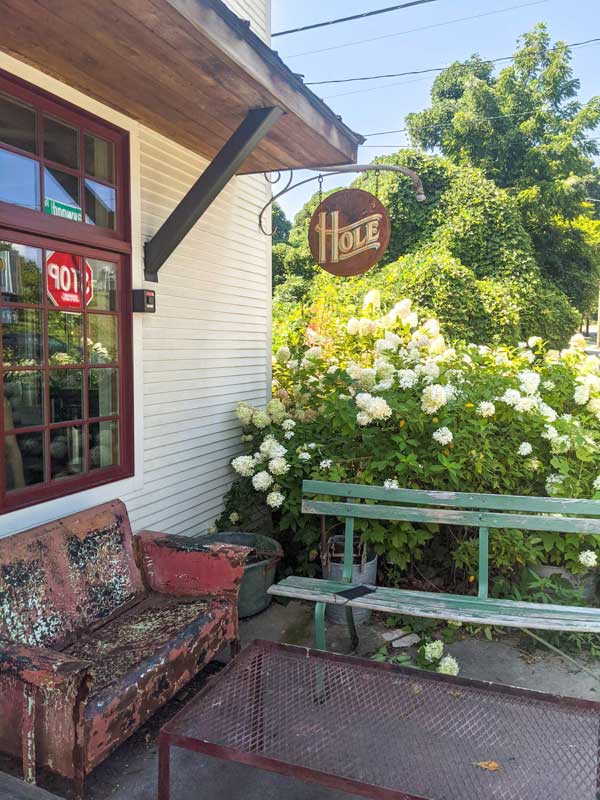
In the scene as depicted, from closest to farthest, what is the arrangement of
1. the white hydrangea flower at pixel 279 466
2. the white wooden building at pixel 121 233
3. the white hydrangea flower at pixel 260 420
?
the white wooden building at pixel 121 233, the white hydrangea flower at pixel 279 466, the white hydrangea flower at pixel 260 420

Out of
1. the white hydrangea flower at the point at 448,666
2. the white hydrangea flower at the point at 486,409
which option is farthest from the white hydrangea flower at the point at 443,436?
the white hydrangea flower at the point at 448,666

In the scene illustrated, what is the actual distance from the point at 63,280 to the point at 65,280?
0.01 metres

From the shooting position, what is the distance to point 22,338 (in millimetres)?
3012

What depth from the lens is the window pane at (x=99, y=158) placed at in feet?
11.2

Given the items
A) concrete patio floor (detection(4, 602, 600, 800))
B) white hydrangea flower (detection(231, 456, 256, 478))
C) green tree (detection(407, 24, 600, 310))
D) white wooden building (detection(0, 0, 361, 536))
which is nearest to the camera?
concrete patio floor (detection(4, 602, 600, 800))

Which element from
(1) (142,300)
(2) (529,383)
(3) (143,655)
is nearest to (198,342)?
(1) (142,300)

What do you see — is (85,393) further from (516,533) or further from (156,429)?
(516,533)

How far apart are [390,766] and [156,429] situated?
2.55 m

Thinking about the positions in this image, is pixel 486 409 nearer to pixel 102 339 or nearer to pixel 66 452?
pixel 102 339

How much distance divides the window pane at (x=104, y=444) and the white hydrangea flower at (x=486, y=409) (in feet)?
7.74

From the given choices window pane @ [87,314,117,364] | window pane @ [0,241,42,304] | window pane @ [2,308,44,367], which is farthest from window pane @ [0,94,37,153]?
window pane @ [87,314,117,364]

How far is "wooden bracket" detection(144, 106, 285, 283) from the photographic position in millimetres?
3400

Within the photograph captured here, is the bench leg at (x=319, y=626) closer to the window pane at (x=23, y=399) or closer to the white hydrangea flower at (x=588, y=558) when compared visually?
the white hydrangea flower at (x=588, y=558)

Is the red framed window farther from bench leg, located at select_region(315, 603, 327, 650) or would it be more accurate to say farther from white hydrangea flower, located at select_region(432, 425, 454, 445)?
white hydrangea flower, located at select_region(432, 425, 454, 445)
